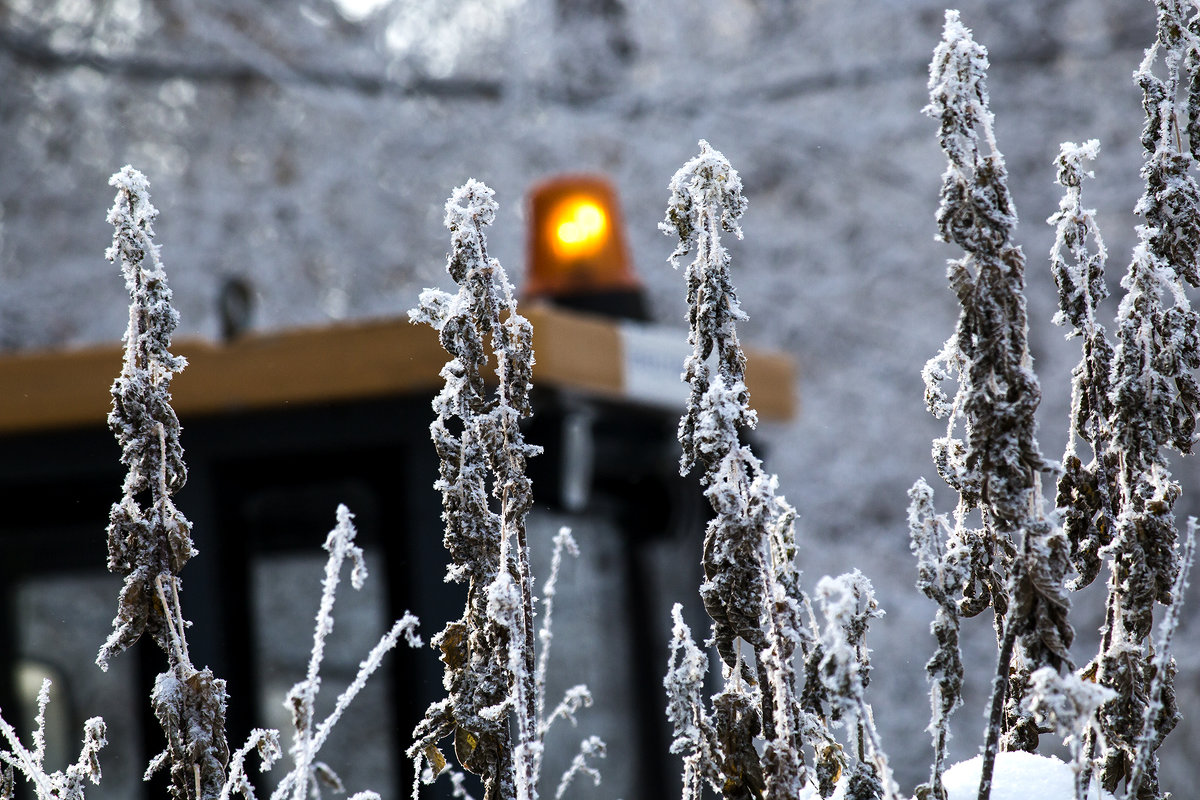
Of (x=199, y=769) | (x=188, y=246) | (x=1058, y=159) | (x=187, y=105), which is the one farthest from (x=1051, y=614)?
(x=187, y=105)

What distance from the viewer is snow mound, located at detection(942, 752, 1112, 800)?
3.95 ft

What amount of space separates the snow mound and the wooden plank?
1.83 meters

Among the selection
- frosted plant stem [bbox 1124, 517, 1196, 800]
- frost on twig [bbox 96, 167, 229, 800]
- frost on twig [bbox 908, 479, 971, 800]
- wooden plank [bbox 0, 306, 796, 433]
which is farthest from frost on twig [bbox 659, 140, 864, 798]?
wooden plank [bbox 0, 306, 796, 433]

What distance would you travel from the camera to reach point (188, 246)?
7.40 meters

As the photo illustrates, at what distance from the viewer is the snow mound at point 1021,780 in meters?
1.20

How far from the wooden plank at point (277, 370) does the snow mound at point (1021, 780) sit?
183 cm

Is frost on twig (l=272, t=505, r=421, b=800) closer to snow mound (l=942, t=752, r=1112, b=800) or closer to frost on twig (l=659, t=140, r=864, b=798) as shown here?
frost on twig (l=659, t=140, r=864, b=798)

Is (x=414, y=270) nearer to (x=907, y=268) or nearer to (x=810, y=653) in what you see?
(x=907, y=268)

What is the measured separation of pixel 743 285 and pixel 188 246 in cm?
324

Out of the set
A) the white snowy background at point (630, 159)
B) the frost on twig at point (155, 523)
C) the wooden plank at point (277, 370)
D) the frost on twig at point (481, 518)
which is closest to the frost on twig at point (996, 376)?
the frost on twig at point (481, 518)

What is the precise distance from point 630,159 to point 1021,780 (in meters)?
7.12

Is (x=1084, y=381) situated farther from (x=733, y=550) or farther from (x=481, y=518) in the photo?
(x=481, y=518)

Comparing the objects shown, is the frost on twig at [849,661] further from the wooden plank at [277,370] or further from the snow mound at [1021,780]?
the wooden plank at [277,370]

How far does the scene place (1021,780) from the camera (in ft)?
4.01
